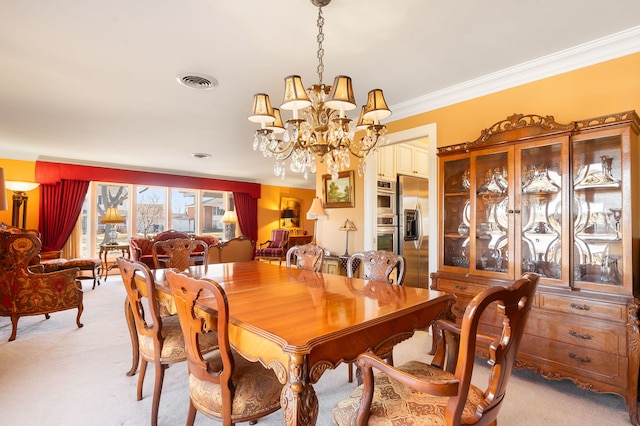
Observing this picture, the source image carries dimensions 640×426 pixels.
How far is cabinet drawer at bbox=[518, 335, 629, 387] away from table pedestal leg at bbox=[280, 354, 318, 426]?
75.6 inches

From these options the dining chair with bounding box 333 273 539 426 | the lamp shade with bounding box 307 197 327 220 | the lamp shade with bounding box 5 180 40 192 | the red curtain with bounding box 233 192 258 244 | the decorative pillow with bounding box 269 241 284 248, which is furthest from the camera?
the red curtain with bounding box 233 192 258 244

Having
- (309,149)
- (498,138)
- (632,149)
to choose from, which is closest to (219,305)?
(309,149)

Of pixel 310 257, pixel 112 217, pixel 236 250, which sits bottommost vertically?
pixel 236 250

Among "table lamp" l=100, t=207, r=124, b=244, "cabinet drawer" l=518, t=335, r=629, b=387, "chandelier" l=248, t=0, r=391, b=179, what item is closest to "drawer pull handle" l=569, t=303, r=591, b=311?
"cabinet drawer" l=518, t=335, r=629, b=387

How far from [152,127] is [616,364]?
5119 millimetres

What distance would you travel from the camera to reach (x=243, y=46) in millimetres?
2250

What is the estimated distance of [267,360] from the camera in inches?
45.6

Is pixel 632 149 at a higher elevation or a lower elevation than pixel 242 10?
lower

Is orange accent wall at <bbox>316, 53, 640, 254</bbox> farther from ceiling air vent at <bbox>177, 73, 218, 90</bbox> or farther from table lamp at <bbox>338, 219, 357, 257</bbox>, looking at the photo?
ceiling air vent at <bbox>177, 73, 218, 90</bbox>

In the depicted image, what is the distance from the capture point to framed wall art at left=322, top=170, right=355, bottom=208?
399 centimetres

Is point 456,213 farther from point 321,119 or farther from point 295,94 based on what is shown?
point 295,94

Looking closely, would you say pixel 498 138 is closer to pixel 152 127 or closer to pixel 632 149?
pixel 632 149

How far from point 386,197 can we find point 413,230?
679 mm

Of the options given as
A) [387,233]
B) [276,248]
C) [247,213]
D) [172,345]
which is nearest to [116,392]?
[172,345]
